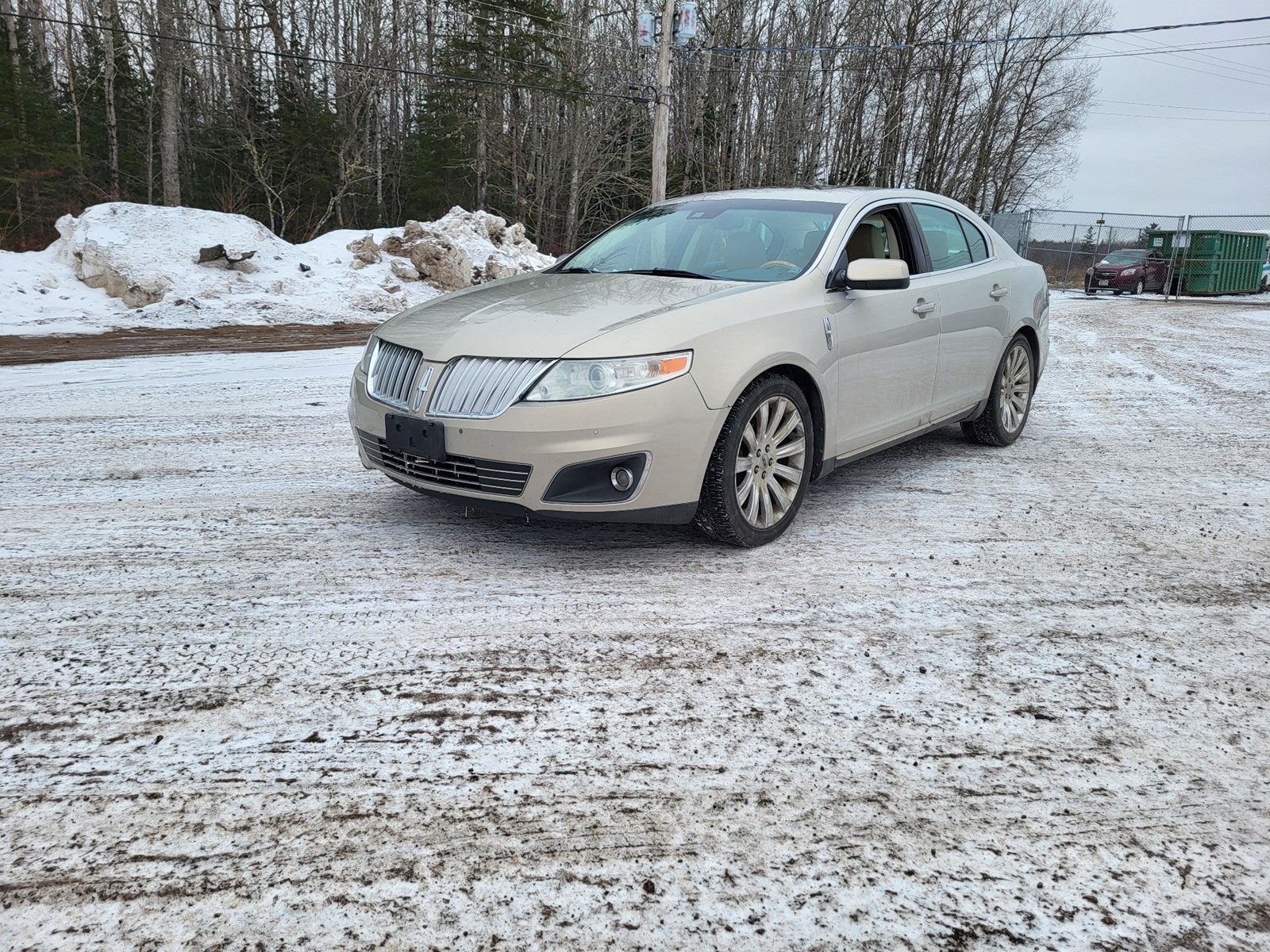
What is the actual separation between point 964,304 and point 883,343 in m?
1.02

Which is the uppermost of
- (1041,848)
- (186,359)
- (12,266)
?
(12,266)

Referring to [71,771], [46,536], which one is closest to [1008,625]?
[71,771]

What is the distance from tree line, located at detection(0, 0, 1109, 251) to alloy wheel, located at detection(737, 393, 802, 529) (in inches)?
777

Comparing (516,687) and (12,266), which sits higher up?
(12,266)

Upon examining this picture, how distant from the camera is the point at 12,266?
13836 mm

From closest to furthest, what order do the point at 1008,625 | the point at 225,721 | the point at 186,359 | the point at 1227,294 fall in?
the point at 225,721, the point at 1008,625, the point at 186,359, the point at 1227,294

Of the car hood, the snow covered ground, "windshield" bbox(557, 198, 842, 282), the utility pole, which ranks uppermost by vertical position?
the utility pole

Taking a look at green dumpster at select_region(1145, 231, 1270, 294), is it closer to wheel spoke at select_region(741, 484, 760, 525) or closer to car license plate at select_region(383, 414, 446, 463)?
wheel spoke at select_region(741, 484, 760, 525)

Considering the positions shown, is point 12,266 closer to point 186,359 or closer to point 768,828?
point 186,359

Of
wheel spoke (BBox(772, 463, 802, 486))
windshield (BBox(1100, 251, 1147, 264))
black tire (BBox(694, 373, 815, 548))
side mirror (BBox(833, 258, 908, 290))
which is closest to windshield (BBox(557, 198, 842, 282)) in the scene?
side mirror (BBox(833, 258, 908, 290))

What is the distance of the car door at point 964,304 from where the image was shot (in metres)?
5.39

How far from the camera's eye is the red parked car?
1067 inches

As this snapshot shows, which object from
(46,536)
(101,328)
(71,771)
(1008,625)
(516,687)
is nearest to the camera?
(71,771)

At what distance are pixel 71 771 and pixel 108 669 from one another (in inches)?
23.7
